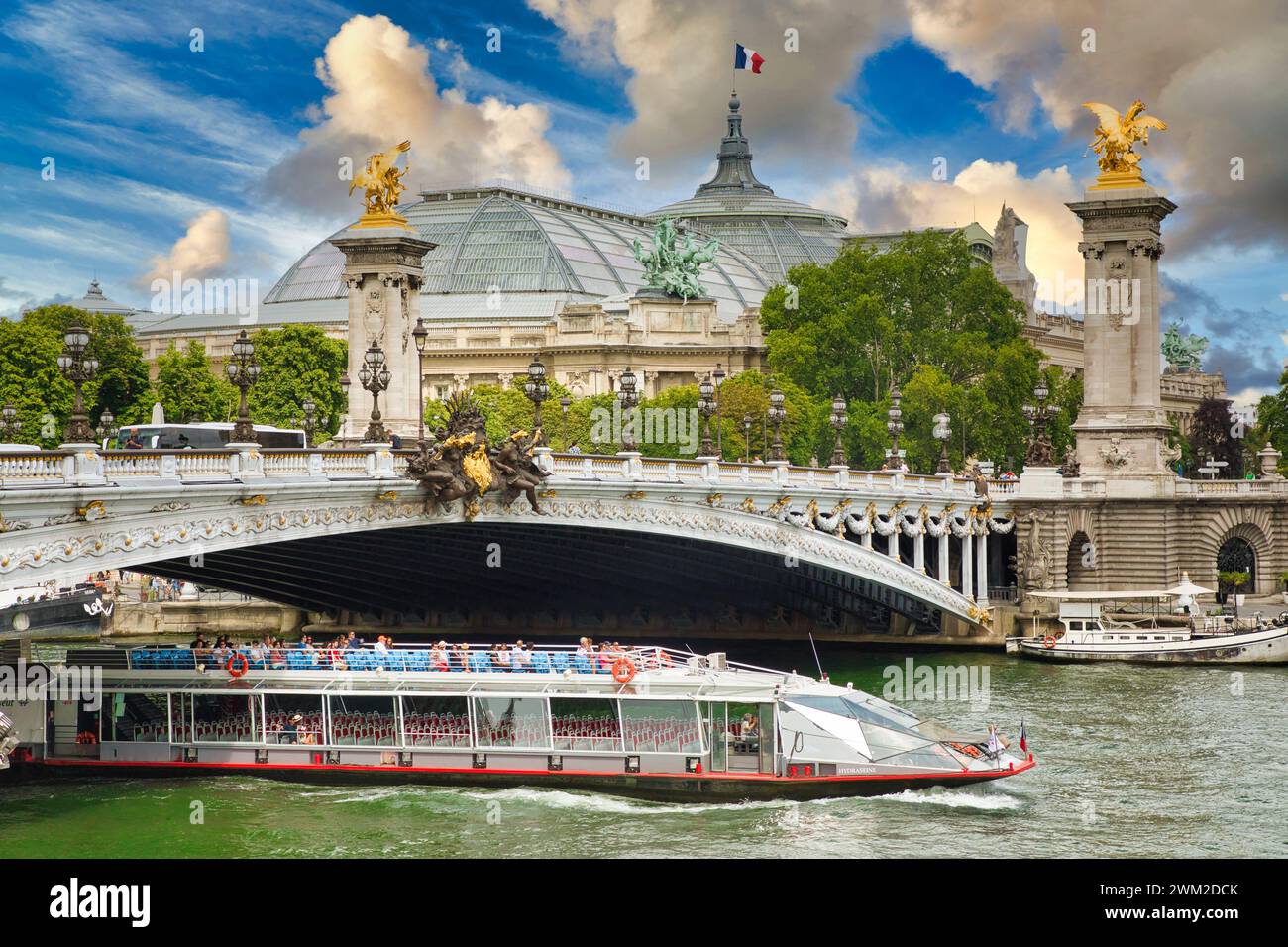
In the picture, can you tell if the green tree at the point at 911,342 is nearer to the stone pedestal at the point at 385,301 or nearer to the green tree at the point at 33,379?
the stone pedestal at the point at 385,301

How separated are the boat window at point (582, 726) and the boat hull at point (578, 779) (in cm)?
63

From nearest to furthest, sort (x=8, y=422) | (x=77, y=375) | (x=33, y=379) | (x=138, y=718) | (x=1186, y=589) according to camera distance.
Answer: (x=77, y=375) → (x=138, y=718) → (x=1186, y=589) → (x=8, y=422) → (x=33, y=379)

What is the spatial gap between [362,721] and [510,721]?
303 cm

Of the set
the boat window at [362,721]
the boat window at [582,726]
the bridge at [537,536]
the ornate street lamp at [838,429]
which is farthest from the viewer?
the ornate street lamp at [838,429]

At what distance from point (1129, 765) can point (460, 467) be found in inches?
601

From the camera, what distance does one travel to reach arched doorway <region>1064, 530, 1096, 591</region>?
69.8m

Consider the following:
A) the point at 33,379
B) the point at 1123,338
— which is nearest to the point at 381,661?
the point at 1123,338

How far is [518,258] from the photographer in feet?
464

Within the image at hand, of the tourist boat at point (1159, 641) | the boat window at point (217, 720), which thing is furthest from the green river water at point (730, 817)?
the tourist boat at point (1159, 641)

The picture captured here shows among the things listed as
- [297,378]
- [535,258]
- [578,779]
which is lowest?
[578,779]

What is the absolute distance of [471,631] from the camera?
6644cm

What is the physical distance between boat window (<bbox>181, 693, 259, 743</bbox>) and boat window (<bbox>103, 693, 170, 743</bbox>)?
467 mm

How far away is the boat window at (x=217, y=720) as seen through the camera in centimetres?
4156

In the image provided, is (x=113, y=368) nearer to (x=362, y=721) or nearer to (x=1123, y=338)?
(x=1123, y=338)
